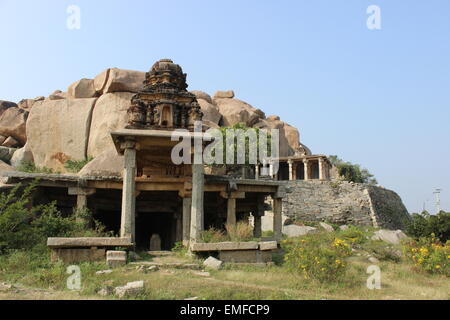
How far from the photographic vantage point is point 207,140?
35.2 ft

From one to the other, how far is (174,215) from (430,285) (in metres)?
9.76

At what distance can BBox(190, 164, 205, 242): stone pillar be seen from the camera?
34.5 feet

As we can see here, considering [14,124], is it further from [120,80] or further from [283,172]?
[283,172]

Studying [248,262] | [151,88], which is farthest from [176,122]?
[248,262]

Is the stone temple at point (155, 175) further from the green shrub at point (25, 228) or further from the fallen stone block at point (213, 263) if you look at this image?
the green shrub at point (25, 228)

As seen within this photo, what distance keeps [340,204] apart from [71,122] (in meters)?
22.7

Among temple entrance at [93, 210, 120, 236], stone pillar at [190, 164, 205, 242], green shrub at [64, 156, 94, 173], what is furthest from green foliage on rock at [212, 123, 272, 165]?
stone pillar at [190, 164, 205, 242]

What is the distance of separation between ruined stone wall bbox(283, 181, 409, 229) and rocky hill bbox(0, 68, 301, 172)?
934 centimetres

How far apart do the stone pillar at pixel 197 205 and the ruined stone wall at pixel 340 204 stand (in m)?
17.5

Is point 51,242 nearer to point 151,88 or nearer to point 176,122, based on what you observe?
point 176,122

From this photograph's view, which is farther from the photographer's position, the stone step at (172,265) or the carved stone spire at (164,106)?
the carved stone spire at (164,106)

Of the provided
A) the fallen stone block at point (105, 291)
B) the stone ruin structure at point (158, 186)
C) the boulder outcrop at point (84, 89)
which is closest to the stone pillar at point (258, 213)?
the stone ruin structure at point (158, 186)

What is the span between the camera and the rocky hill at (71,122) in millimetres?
29750

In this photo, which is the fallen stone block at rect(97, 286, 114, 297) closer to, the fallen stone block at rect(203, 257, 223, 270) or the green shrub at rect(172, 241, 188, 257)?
the fallen stone block at rect(203, 257, 223, 270)
